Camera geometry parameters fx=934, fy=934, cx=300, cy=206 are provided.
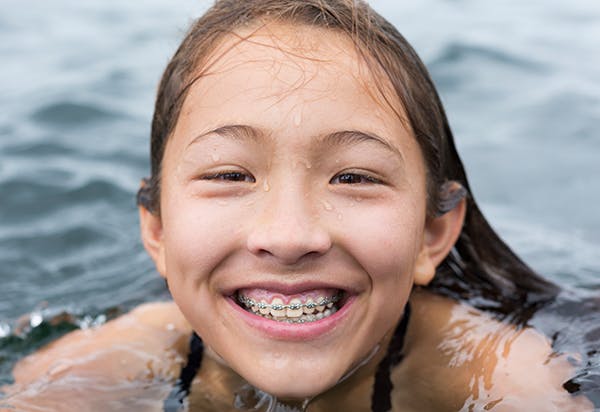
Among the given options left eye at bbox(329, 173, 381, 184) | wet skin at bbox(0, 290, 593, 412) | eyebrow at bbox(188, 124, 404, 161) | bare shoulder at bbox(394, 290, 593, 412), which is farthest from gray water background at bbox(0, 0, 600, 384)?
left eye at bbox(329, 173, 381, 184)

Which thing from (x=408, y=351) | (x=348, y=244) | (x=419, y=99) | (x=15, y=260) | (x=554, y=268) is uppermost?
(x=419, y=99)

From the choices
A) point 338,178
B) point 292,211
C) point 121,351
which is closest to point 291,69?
point 338,178

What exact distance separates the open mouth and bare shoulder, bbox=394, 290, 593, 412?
66 cm

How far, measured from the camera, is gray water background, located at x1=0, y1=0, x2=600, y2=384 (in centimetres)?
475

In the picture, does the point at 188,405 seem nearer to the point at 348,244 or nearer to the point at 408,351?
the point at 408,351

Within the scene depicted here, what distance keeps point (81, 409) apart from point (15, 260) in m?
1.99

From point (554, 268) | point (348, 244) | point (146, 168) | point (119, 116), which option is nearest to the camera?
point (348, 244)

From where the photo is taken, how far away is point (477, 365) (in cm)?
321

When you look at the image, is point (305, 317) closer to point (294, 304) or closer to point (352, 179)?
point (294, 304)

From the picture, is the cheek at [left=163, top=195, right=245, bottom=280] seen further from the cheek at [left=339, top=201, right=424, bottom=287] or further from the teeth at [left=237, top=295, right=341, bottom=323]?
the cheek at [left=339, top=201, right=424, bottom=287]

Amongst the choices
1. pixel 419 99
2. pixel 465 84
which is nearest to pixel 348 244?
pixel 419 99

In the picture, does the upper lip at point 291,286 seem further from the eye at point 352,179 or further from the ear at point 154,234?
the ear at point 154,234

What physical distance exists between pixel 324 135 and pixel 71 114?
4.46 meters

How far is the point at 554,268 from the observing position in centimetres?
477
